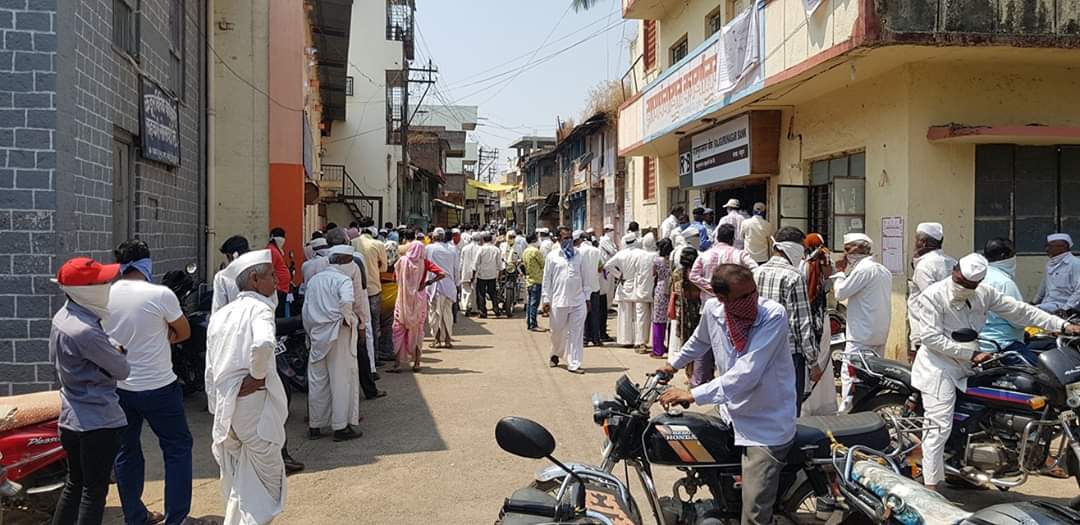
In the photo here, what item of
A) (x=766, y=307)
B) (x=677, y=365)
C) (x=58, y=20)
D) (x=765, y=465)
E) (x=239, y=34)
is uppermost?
(x=239, y=34)

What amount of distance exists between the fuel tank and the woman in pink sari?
6.48m

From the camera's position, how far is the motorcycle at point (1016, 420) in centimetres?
500

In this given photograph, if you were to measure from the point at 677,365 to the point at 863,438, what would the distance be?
3.30 ft

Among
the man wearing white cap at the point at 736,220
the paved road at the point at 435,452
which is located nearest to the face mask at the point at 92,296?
the paved road at the point at 435,452

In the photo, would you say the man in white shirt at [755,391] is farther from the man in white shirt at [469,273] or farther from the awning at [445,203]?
the awning at [445,203]

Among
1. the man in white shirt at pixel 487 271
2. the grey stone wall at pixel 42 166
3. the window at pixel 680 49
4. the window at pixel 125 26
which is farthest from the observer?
the window at pixel 680 49

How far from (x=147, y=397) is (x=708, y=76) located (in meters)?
10.2

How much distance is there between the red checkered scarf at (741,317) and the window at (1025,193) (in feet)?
22.6

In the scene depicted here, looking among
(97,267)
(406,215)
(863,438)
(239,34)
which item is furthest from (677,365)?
(406,215)

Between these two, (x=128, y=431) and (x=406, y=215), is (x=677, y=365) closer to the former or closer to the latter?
(x=128, y=431)

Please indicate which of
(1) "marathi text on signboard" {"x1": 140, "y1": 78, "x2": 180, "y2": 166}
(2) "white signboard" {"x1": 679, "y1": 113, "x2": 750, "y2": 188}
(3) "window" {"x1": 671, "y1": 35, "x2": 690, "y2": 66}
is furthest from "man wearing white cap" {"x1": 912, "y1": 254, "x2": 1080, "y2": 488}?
(3) "window" {"x1": 671, "y1": 35, "x2": 690, "y2": 66}

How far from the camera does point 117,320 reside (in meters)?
4.62

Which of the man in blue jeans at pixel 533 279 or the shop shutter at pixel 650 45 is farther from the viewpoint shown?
the shop shutter at pixel 650 45

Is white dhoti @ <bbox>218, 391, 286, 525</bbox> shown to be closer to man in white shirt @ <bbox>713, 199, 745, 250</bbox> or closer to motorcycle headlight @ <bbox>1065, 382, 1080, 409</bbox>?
motorcycle headlight @ <bbox>1065, 382, 1080, 409</bbox>
